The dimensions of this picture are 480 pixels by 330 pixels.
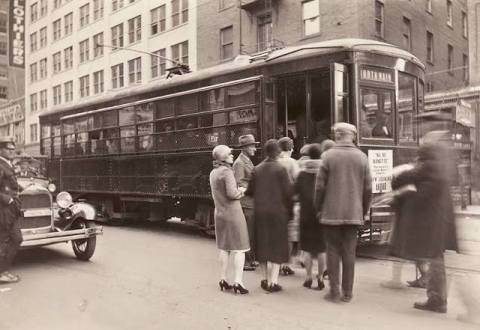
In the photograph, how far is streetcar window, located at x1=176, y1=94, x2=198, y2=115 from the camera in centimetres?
1029

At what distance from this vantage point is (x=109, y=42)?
22141mm

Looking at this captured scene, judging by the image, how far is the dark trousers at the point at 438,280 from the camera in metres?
5.01

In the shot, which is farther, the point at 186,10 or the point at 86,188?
the point at 186,10

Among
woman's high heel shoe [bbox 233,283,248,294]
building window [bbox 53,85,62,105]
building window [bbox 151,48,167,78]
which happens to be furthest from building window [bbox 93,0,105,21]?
woman's high heel shoe [bbox 233,283,248,294]

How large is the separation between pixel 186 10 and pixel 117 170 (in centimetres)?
1438

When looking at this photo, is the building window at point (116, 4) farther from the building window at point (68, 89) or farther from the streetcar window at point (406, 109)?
the streetcar window at point (406, 109)

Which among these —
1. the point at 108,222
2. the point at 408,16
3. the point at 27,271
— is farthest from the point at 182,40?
the point at 27,271

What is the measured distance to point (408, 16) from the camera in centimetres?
2253

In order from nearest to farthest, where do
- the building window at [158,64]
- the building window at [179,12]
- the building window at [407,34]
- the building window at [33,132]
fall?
the building window at [407,34]
the building window at [179,12]
the building window at [158,64]
the building window at [33,132]

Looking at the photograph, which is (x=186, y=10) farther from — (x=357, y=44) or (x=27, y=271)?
(x=27, y=271)

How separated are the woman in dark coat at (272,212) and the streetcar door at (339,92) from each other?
2292 mm

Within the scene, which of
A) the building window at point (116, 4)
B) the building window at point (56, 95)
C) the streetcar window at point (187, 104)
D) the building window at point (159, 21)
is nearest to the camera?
the streetcar window at point (187, 104)

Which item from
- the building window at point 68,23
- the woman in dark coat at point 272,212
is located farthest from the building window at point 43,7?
the woman in dark coat at point 272,212

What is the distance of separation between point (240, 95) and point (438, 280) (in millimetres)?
5301
